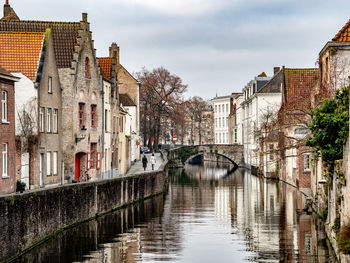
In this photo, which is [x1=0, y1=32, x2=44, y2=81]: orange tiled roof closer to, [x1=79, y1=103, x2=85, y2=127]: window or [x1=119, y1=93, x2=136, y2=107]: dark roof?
[x1=79, y1=103, x2=85, y2=127]: window

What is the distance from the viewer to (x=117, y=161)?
4988 centimetres

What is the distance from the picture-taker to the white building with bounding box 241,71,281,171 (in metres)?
73.5

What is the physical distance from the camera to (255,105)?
7712cm

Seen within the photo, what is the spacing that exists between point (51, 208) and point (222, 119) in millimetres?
98375

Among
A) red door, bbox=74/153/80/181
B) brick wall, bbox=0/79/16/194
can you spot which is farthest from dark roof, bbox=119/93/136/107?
brick wall, bbox=0/79/16/194

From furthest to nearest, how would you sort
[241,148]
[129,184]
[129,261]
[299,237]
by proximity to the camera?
[241,148] → [129,184] → [299,237] → [129,261]

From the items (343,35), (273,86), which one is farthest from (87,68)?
(273,86)

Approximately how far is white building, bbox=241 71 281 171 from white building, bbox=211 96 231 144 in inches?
1011

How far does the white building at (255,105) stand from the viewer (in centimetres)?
7347

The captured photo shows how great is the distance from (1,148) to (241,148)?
66.6 metres

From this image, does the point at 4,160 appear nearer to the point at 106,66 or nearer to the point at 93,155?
the point at 93,155

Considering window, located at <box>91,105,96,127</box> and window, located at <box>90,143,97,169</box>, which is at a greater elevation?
window, located at <box>91,105,96,127</box>

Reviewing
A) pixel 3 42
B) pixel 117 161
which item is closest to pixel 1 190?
pixel 3 42

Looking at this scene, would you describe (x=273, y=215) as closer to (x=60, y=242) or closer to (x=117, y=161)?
(x=60, y=242)
